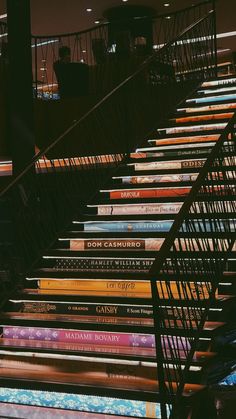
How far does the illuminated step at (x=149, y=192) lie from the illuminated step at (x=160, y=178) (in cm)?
21

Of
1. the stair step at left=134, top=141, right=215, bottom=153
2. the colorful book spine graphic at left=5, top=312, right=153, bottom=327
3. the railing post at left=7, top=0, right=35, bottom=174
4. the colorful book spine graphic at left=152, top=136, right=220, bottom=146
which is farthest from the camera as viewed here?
the railing post at left=7, top=0, right=35, bottom=174

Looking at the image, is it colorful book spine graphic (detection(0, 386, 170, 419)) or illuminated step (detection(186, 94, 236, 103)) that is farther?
illuminated step (detection(186, 94, 236, 103))

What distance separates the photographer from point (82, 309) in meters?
4.98

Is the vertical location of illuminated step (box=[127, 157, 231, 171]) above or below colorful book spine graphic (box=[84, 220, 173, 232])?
above

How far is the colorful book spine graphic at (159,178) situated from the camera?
20.7ft

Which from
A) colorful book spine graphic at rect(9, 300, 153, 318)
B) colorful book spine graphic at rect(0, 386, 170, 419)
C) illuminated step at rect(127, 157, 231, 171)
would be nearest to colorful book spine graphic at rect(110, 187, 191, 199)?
illuminated step at rect(127, 157, 231, 171)

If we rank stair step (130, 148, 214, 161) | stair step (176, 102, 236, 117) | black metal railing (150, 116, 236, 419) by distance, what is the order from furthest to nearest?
1. stair step (176, 102, 236, 117)
2. stair step (130, 148, 214, 161)
3. black metal railing (150, 116, 236, 419)

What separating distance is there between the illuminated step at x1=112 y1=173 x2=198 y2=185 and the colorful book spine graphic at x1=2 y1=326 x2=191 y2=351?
7.19 feet

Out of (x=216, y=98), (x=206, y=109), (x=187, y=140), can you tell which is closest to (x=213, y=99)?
(x=216, y=98)

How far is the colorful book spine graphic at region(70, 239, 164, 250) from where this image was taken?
5.45 meters

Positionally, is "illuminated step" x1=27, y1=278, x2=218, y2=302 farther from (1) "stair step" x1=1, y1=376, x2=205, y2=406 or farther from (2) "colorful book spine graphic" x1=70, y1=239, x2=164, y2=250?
(1) "stair step" x1=1, y1=376, x2=205, y2=406

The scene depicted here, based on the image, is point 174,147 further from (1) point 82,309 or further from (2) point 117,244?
(1) point 82,309

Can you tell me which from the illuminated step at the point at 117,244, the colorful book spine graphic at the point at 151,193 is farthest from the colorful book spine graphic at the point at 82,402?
the colorful book spine graphic at the point at 151,193

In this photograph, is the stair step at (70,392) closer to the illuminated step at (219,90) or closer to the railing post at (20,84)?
the railing post at (20,84)
